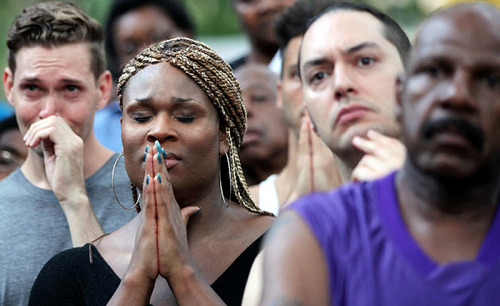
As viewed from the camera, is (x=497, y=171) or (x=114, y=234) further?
(x=114, y=234)

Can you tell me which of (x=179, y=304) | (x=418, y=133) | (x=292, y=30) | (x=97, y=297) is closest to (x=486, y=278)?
(x=418, y=133)

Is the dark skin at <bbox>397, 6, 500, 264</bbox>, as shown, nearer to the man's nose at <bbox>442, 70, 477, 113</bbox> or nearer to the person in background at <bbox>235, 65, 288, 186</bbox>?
the man's nose at <bbox>442, 70, 477, 113</bbox>

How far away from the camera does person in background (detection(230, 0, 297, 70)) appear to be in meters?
7.10

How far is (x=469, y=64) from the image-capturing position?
2.44 m

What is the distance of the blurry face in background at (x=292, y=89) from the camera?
5.41m

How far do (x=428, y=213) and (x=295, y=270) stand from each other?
38cm

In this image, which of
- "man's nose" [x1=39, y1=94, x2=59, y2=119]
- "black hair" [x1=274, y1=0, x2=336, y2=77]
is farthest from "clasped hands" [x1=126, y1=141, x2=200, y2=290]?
"black hair" [x1=274, y1=0, x2=336, y2=77]

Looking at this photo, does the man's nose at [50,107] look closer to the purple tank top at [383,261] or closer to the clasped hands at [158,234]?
the clasped hands at [158,234]

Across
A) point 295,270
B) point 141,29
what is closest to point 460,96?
point 295,270

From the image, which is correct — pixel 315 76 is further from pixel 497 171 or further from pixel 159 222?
pixel 497 171

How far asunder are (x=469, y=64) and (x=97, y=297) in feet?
6.31

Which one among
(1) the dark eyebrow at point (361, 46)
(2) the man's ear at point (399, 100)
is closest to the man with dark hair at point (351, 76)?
(1) the dark eyebrow at point (361, 46)

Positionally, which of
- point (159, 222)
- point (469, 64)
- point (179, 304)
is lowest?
point (179, 304)

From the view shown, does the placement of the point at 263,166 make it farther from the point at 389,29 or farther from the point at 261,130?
the point at 389,29
